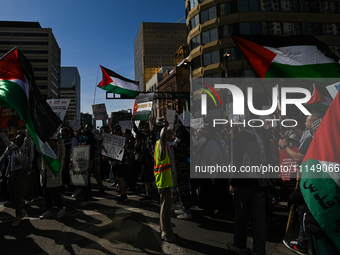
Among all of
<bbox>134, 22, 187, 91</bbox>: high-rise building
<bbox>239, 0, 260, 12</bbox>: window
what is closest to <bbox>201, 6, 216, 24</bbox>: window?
<bbox>239, 0, 260, 12</bbox>: window

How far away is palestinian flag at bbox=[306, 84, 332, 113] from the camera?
3.90m

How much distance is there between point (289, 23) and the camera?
3083cm

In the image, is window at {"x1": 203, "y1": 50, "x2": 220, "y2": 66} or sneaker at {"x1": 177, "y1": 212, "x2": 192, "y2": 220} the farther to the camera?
window at {"x1": 203, "y1": 50, "x2": 220, "y2": 66}

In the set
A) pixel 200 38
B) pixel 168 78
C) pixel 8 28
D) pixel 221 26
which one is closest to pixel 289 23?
pixel 221 26

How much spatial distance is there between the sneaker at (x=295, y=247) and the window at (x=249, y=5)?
31734mm

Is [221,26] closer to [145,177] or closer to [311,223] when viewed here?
[145,177]

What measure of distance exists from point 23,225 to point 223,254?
4115 millimetres

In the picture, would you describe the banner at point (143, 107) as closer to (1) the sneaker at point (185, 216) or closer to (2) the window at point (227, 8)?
(1) the sneaker at point (185, 216)

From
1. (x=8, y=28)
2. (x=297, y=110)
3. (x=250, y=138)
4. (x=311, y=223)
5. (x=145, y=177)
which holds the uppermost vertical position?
(x=8, y=28)

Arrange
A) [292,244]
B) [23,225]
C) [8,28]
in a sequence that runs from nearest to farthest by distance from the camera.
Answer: [292,244] < [23,225] < [8,28]

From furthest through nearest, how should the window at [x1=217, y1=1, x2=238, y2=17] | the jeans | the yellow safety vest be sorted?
1. the window at [x1=217, y1=1, x2=238, y2=17]
2. the yellow safety vest
3. the jeans

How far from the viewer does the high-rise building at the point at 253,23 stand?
99.3 feet

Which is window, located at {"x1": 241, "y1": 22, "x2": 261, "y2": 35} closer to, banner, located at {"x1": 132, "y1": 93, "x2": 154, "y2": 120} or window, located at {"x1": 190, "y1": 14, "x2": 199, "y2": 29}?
window, located at {"x1": 190, "y1": 14, "x2": 199, "y2": 29}

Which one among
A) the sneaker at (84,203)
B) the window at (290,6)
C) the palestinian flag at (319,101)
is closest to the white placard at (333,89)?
the palestinian flag at (319,101)
